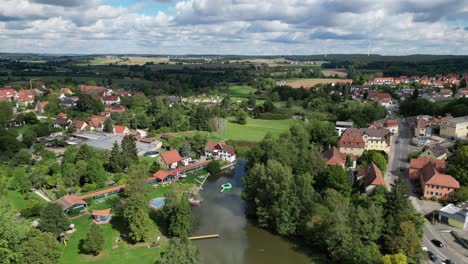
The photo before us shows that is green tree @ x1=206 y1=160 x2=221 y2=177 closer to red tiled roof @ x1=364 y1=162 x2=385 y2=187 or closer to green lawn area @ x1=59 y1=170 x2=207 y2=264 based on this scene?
green lawn area @ x1=59 y1=170 x2=207 y2=264

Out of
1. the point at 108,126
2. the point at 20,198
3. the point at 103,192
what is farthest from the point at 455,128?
the point at 20,198

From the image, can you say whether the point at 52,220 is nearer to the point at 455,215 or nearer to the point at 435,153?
the point at 455,215

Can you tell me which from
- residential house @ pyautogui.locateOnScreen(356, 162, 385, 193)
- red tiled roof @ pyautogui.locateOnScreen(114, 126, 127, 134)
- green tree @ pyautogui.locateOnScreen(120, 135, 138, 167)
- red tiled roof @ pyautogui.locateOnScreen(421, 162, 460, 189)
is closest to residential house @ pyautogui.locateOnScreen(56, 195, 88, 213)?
green tree @ pyautogui.locateOnScreen(120, 135, 138, 167)

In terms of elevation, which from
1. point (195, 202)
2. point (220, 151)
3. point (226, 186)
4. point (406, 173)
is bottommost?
point (226, 186)

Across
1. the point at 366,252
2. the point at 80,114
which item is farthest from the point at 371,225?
the point at 80,114

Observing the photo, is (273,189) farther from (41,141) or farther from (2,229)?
(41,141)

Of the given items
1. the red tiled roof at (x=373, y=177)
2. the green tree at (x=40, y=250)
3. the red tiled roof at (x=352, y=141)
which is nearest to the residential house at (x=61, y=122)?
the green tree at (x=40, y=250)
